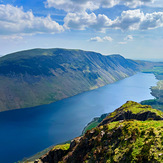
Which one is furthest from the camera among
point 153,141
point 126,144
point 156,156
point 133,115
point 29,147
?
point 29,147

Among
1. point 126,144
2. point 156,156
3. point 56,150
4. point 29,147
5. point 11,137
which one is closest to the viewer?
point 156,156

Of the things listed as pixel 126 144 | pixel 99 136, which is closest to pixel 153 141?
pixel 126 144

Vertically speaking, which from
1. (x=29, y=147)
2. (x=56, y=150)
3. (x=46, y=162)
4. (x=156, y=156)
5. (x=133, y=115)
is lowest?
(x=29, y=147)

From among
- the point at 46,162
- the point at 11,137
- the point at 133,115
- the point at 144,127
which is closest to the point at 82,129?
the point at 11,137

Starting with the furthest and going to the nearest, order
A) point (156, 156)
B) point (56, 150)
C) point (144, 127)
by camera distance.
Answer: point (56, 150)
point (144, 127)
point (156, 156)

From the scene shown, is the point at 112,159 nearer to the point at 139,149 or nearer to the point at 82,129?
the point at 139,149

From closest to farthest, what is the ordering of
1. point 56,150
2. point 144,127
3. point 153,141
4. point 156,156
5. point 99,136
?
point 156,156 → point 153,141 → point 144,127 → point 99,136 → point 56,150

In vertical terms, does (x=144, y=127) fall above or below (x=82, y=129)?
above

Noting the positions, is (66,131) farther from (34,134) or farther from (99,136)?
(99,136)

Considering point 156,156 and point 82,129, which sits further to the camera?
point 82,129
